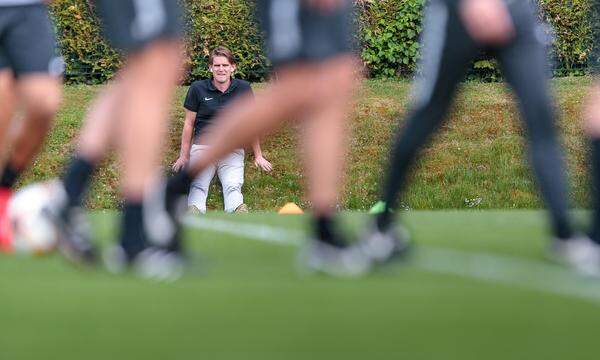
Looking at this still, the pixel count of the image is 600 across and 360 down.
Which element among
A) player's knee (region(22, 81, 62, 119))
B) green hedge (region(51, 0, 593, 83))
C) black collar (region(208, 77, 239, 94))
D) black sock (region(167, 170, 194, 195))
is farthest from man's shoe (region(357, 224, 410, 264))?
green hedge (region(51, 0, 593, 83))

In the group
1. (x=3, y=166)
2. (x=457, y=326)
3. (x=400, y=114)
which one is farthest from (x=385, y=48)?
(x=457, y=326)

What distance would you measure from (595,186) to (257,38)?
13.6 meters

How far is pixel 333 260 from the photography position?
202 inches

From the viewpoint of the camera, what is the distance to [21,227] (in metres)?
5.86

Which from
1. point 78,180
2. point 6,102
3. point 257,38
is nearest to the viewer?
point 78,180

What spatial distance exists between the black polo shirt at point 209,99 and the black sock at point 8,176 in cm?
720

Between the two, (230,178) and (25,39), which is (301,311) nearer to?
(25,39)

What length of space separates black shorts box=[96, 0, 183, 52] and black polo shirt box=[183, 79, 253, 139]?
8889 mm

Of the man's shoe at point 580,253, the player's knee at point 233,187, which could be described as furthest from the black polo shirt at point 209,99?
the man's shoe at point 580,253

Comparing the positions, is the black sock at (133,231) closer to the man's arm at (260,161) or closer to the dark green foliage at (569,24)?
the man's arm at (260,161)

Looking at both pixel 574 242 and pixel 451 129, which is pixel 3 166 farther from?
pixel 451 129

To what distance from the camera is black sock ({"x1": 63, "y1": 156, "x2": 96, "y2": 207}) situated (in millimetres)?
5445

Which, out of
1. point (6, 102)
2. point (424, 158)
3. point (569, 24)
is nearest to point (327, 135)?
point (6, 102)

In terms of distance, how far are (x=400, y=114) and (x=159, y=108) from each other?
12.8 meters
